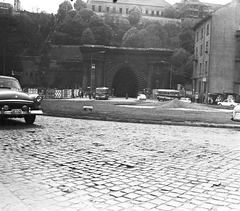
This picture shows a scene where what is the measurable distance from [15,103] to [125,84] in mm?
63830

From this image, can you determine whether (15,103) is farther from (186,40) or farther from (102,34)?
(186,40)

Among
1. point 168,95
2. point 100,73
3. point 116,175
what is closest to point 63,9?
point 100,73

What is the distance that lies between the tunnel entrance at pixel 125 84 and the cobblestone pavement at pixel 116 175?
64662 millimetres

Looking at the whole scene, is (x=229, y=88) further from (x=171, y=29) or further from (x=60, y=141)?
(x=171, y=29)

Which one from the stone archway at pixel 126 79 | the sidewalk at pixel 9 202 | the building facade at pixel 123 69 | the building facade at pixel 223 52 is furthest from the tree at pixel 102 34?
the sidewalk at pixel 9 202

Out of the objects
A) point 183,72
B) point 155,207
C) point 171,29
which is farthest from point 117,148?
point 171,29

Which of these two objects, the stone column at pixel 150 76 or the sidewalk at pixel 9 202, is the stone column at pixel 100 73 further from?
the sidewalk at pixel 9 202

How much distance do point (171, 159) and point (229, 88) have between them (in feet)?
161

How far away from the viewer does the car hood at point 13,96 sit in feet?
34.8

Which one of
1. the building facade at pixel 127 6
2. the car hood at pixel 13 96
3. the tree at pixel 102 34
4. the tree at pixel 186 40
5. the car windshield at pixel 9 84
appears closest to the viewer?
the car hood at pixel 13 96

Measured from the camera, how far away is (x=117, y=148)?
734 centimetres

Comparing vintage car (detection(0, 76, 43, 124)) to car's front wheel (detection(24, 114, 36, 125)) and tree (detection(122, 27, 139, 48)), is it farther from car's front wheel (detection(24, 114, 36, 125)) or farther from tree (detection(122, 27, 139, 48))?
tree (detection(122, 27, 139, 48))

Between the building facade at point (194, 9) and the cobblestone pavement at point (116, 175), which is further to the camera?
the building facade at point (194, 9)

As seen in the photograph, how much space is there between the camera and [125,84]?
7419cm
